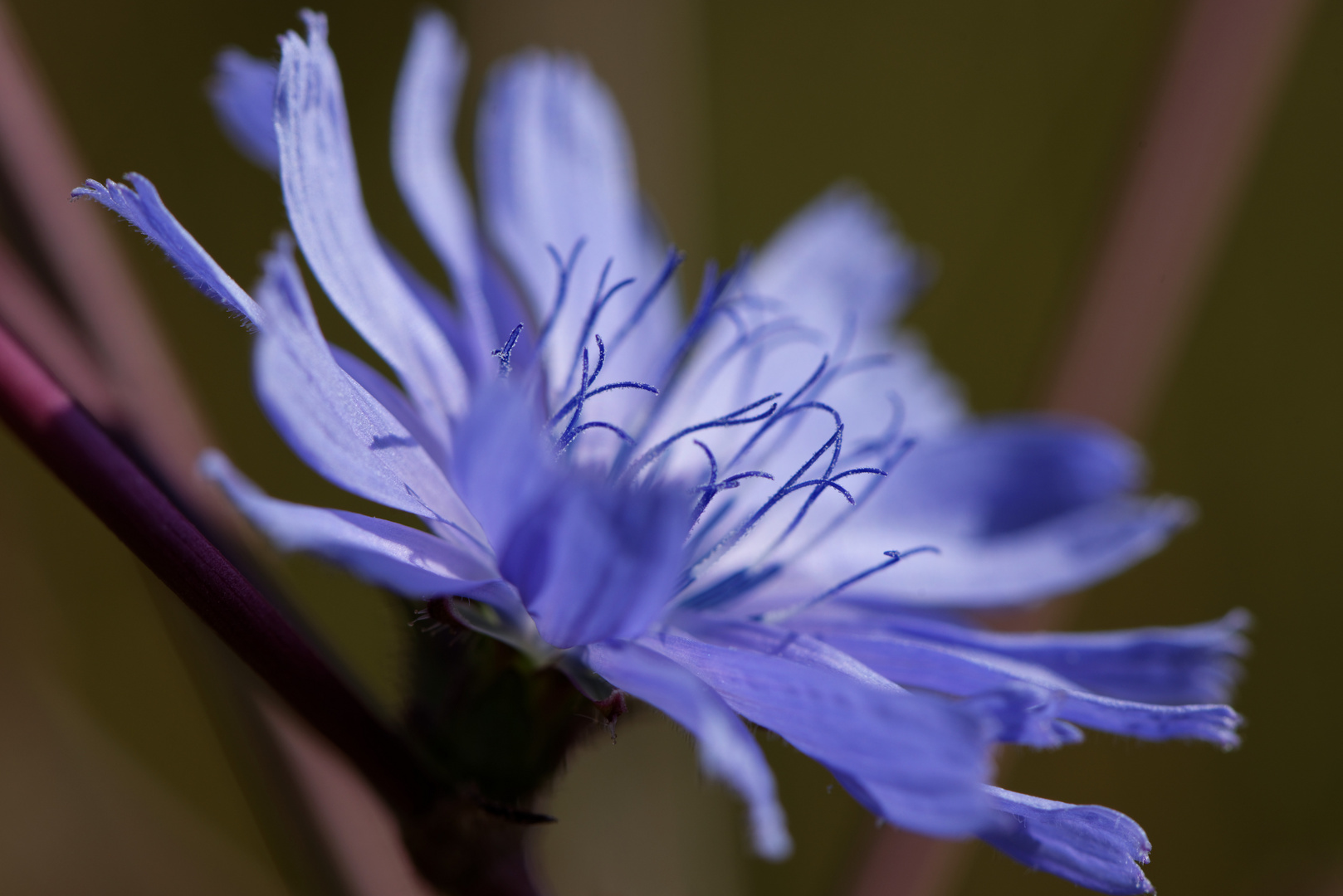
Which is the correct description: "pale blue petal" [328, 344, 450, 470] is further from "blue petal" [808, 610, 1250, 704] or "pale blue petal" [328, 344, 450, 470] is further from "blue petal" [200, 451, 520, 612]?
"blue petal" [808, 610, 1250, 704]

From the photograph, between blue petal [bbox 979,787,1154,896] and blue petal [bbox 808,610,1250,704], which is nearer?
blue petal [bbox 979,787,1154,896]

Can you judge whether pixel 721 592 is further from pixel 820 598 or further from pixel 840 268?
pixel 840 268

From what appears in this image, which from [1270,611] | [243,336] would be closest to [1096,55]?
[1270,611]

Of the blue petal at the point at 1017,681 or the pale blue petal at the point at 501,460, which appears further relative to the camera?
the blue petal at the point at 1017,681

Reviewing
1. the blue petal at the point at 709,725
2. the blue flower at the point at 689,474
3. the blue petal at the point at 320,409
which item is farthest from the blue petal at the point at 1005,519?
the blue petal at the point at 320,409

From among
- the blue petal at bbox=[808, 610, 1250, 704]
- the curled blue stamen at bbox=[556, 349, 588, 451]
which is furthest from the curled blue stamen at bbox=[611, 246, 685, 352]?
the blue petal at bbox=[808, 610, 1250, 704]

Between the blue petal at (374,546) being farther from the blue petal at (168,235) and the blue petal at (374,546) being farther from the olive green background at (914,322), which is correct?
the olive green background at (914,322)
